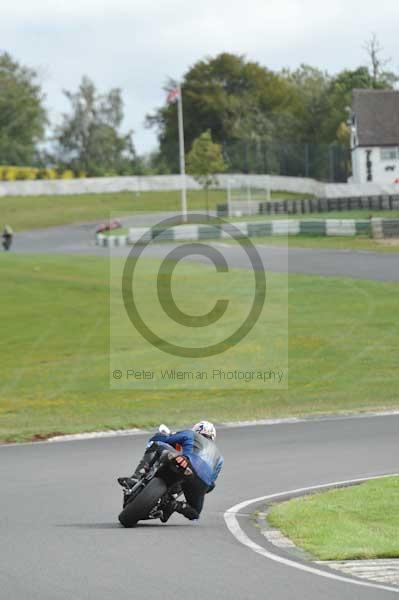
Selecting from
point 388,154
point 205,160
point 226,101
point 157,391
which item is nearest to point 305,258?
point 157,391

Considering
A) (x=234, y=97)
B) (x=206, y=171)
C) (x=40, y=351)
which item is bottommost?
(x=40, y=351)

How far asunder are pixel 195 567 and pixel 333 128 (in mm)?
109592

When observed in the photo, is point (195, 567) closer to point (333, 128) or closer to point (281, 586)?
point (281, 586)

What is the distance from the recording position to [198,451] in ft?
38.4

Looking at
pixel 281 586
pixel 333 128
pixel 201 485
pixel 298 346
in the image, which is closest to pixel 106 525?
pixel 201 485

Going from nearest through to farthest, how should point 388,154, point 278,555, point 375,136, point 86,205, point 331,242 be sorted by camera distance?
1. point 278,555
2. point 331,242
3. point 388,154
4. point 375,136
5. point 86,205

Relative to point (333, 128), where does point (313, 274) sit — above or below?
below

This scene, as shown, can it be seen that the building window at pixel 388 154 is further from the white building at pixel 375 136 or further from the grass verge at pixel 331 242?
the grass verge at pixel 331 242

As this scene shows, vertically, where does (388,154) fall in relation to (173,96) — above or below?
below

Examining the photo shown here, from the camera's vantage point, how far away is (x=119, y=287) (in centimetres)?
4012

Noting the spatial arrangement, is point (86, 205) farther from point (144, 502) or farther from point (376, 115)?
point (144, 502)

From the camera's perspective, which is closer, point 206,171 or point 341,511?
point 341,511

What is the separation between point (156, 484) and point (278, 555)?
5.74 feet

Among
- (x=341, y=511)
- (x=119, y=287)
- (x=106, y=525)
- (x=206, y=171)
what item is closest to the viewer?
(x=106, y=525)
